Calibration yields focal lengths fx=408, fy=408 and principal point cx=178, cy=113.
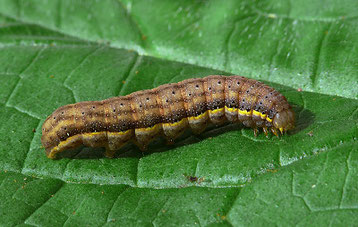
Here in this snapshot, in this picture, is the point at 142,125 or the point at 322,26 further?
the point at 322,26

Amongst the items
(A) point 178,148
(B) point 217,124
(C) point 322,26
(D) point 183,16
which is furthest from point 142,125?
(C) point 322,26

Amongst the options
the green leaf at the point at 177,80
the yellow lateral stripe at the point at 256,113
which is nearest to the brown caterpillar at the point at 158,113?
the yellow lateral stripe at the point at 256,113

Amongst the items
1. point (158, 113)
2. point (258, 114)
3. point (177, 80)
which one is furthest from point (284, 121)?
point (177, 80)

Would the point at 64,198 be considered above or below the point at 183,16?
below

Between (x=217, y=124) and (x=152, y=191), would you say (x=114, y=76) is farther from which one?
(x=152, y=191)

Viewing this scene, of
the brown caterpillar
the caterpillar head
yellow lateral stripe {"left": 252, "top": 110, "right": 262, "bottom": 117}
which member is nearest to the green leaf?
the caterpillar head

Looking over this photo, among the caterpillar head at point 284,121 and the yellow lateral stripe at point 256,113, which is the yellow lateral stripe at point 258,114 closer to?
the yellow lateral stripe at point 256,113
